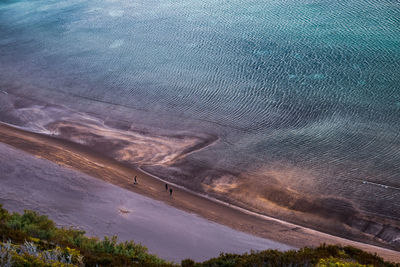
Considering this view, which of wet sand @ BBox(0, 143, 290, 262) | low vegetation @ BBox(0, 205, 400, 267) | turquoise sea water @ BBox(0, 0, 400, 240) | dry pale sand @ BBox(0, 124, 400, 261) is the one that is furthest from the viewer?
turquoise sea water @ BBox(0, 0, 400, 240)

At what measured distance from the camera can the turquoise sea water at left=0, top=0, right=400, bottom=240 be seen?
13.6 meters

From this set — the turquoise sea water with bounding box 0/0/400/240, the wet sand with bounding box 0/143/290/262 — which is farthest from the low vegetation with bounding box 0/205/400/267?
the turquoise sea water with bounding box 0/0/400/240

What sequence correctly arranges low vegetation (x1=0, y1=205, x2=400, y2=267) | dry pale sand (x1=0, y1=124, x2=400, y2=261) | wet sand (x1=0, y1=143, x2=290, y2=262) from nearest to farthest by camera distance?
low vegetation (x1=0, y1=205, x2=400, y2=267)
wet sand (x1=0, y1=143, x2=290, y2=262)
dry pale sand (x1=0, y1=124, x2=400, y2=261)

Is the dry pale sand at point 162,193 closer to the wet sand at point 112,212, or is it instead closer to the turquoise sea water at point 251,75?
the wet sand at point 112,212

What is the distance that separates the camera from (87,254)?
700 cm

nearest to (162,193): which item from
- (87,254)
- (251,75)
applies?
(87,254)

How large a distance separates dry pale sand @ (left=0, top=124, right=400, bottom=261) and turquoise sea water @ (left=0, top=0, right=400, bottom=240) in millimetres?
1616

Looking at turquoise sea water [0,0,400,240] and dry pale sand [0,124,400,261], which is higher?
turquoise sea water [0,0,400,240]

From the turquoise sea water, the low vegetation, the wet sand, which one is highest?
the turquoise sea water

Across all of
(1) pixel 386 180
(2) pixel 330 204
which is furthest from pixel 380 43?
(2) pixel 330 204

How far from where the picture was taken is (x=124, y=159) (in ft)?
47.1

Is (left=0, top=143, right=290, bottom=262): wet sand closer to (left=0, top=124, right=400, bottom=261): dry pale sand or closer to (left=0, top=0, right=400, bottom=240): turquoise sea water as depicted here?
(left=0, top=124, right=400, bottom=261): dry pale sand

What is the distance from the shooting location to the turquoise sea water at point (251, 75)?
13.6 meters

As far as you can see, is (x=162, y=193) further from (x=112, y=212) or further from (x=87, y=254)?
(x=87, y=254)
